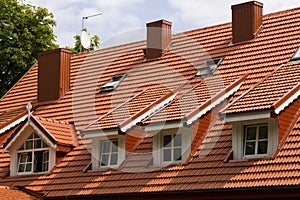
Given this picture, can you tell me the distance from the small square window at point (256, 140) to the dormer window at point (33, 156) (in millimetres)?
7436

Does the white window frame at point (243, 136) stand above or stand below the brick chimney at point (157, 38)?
below

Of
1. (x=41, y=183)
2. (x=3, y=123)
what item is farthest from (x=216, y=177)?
(x=3, y=123)

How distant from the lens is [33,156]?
26859mm

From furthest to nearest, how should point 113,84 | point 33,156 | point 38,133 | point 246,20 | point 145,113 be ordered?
point 113,84
point 33,156
point 246,20
point 38,133
point 145,113

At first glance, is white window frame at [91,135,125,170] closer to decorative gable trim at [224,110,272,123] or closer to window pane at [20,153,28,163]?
window pane at [20,153,28,163]

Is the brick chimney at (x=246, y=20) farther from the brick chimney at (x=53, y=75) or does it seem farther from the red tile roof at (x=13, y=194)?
the red tile roof at (x=13, y=194)

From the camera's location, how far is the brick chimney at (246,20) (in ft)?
87.3

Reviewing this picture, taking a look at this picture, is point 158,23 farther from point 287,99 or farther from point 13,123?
point 287,99

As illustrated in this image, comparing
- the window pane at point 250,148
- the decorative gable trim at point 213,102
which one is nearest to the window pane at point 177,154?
the decorative gable trim at point 213,102

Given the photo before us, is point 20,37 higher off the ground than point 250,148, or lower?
higher

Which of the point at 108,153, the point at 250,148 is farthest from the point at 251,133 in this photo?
the point at 108,153

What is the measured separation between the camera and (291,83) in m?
21.9

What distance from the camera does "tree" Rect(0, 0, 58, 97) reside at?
4072 centimetres

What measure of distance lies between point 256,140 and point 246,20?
6.20m
